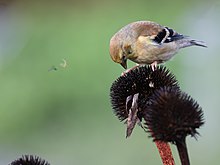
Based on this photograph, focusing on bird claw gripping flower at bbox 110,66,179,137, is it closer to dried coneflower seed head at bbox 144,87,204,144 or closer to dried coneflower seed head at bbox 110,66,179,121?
dried coneflower seed head at bbox 110,66,179,121

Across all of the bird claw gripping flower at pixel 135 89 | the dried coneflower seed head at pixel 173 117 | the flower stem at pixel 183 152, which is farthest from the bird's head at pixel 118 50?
the flower stem at pixel 183 152

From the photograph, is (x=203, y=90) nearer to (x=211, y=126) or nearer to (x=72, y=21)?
(x=211, y=126)

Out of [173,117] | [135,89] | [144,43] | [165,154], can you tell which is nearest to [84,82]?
[144,43]

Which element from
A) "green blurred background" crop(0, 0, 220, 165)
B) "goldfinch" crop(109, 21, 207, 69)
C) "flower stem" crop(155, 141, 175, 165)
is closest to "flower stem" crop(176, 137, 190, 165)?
"flower stem" crop(155, 141, 175, 165)

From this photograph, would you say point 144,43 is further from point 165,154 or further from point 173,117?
point 173,117

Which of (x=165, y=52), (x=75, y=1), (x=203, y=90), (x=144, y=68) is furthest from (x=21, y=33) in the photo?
(x=144, y=68)

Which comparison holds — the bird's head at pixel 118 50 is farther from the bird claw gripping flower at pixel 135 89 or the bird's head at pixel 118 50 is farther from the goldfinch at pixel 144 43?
the bird claw gripping flower at pixel 135 89
